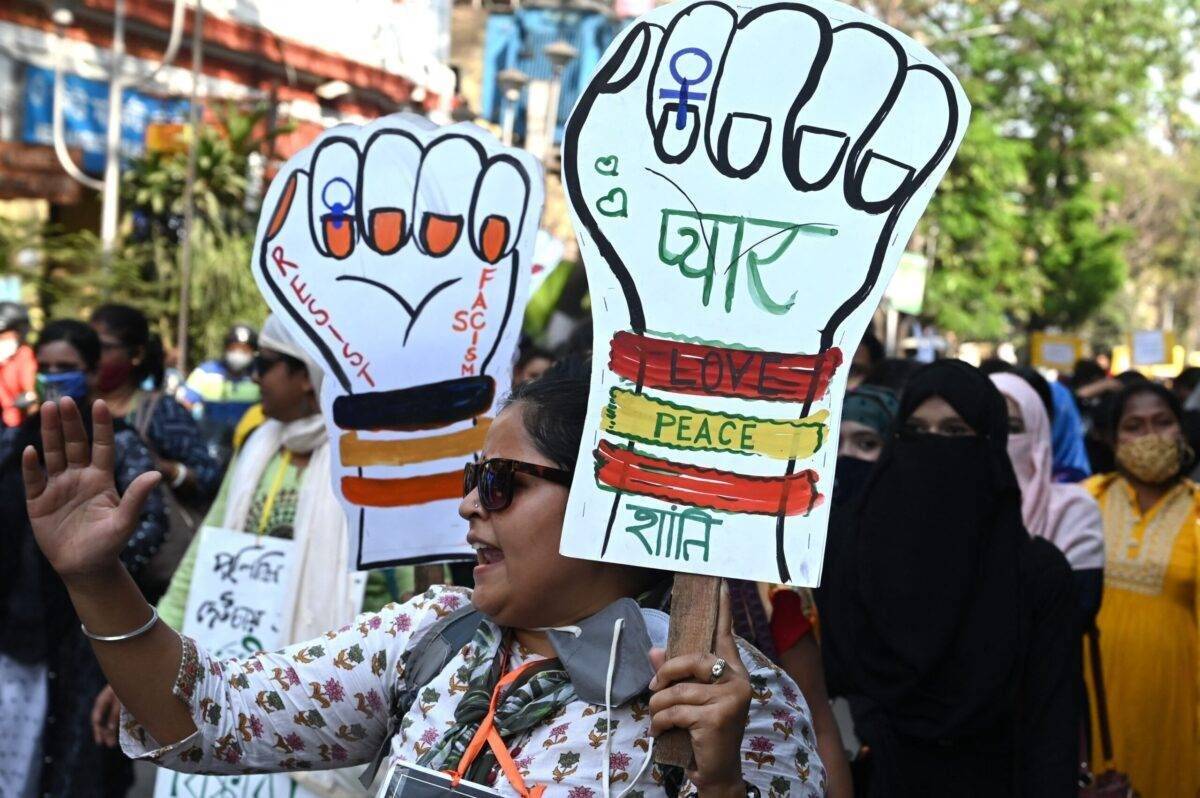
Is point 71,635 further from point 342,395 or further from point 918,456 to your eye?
point 918,456

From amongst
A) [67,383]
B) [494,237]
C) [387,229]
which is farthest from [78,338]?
[494,237]

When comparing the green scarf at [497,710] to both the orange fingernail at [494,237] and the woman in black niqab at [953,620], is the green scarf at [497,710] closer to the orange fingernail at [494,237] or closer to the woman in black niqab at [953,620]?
the orange fingernail at [494,237]

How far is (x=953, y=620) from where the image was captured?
356 cm

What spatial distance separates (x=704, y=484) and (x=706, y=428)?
7cm

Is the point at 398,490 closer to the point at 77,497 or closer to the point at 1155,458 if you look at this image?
the point at 77,497

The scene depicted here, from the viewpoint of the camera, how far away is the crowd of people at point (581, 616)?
6.70 ft

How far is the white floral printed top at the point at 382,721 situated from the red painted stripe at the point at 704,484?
22cm

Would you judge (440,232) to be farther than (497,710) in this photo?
Yes

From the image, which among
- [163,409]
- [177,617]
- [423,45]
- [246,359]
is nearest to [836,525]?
[177,617]

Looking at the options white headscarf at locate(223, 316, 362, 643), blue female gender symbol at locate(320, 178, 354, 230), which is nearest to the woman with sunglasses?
blue female gender symbol at locate(320, 178, 354, 230)

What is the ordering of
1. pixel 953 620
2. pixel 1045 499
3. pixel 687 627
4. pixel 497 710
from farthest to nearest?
pixel 1045 499
pixel 953 620
pixel 497 710
pixel 687 627

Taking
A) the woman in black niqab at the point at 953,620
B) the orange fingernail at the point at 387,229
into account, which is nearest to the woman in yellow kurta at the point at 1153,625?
the woman in black niqab at the point at 953,620

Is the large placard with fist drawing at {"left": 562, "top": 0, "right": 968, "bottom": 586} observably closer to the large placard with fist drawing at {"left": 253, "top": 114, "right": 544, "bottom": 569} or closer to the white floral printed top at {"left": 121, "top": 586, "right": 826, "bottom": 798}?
the white floral printed top at {"left": 121, "top": 586, "right": 826, "bottom": 798}

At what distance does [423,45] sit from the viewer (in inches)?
926
